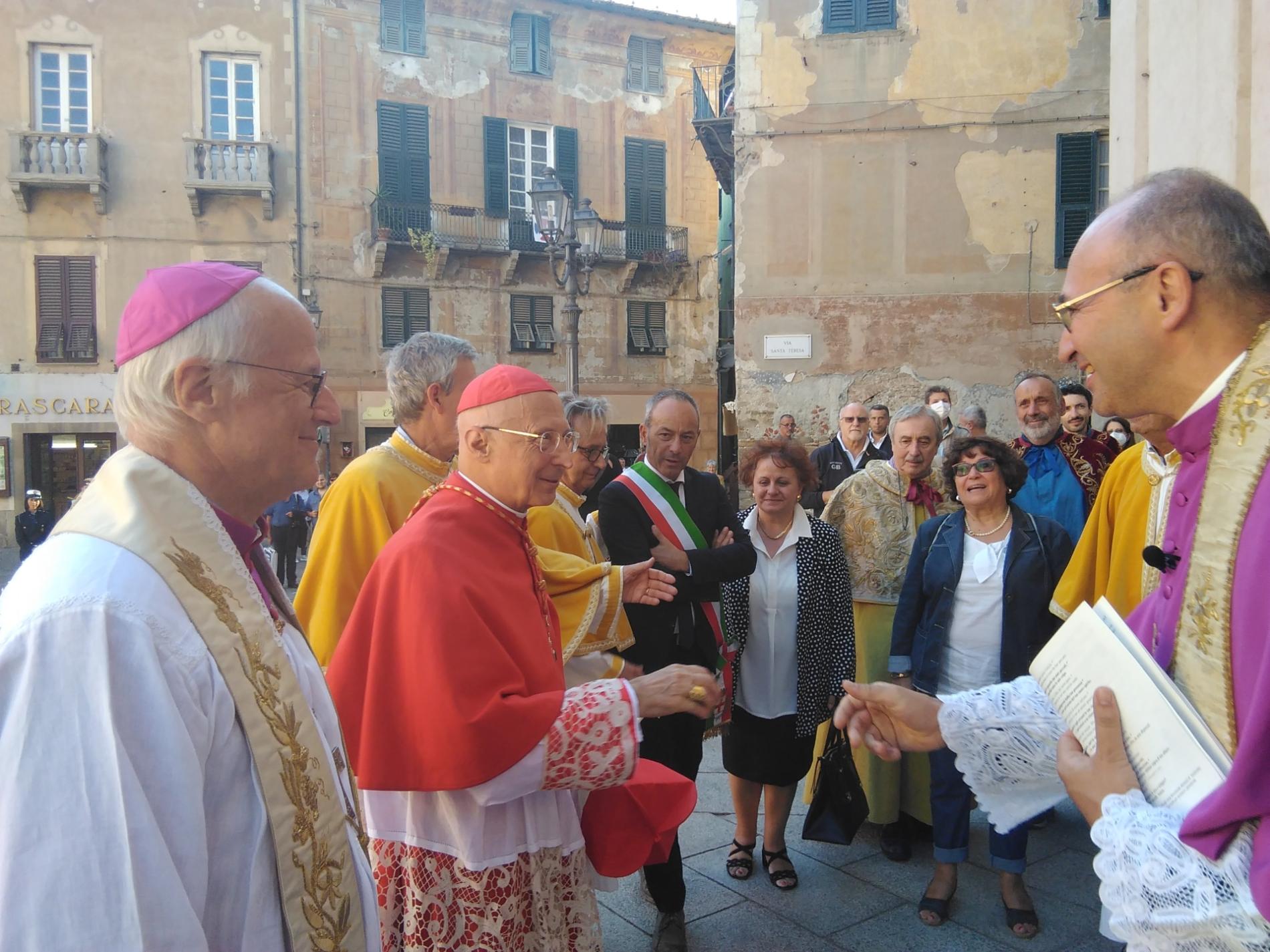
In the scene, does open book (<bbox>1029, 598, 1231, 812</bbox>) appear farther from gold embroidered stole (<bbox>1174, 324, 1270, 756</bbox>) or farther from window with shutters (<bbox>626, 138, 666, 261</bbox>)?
window with shutters (<bbox>626, 138, 666, 261</bbox>)

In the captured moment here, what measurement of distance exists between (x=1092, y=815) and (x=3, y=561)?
21.4m

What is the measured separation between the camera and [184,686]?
1282 millimetres

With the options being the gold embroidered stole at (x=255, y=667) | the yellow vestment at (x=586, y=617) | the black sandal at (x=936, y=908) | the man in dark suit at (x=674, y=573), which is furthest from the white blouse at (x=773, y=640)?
the gold embroidered stole at (x=255, y=667)

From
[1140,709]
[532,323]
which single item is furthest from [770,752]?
[532,323]

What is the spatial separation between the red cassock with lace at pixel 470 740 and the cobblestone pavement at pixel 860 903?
1452 mm

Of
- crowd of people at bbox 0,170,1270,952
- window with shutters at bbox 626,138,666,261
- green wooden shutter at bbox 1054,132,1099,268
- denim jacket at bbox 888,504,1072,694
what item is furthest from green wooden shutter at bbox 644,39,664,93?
denim jacket at bbox 888,504,1072,694

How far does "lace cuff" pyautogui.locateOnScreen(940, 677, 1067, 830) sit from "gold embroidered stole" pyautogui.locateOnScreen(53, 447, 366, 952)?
1313 millimetres

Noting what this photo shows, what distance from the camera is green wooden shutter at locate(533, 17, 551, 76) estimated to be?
22875 mm

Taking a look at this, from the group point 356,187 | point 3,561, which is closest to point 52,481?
point 3,561

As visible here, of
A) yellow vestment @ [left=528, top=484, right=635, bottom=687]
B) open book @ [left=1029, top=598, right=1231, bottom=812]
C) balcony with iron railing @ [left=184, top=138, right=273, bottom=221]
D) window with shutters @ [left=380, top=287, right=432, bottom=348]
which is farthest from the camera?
window with shutters @ [left=380, top=287, right=432, bottom=348]

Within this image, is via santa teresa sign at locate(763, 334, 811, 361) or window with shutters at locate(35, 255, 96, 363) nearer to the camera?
via santa teresa sign at locate(763, 334, 811, 361)

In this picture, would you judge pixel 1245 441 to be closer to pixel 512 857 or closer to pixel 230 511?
pixel 230 511

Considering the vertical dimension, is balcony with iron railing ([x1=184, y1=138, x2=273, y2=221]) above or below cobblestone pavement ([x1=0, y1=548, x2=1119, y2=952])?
above

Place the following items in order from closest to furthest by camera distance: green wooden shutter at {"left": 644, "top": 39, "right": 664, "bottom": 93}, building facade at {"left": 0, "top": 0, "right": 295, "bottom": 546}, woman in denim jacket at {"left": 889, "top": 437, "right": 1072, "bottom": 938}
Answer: woman in denim jacket at {"left": 889, "top": 437, "right": 1072, "bottom": 938} → building facade at {"left": 0, "top": 0, "right": 295, "bottom": 546} → green wooden shutter at {"left": 644, "top": 39, "right": 664, "bottom": 93}
